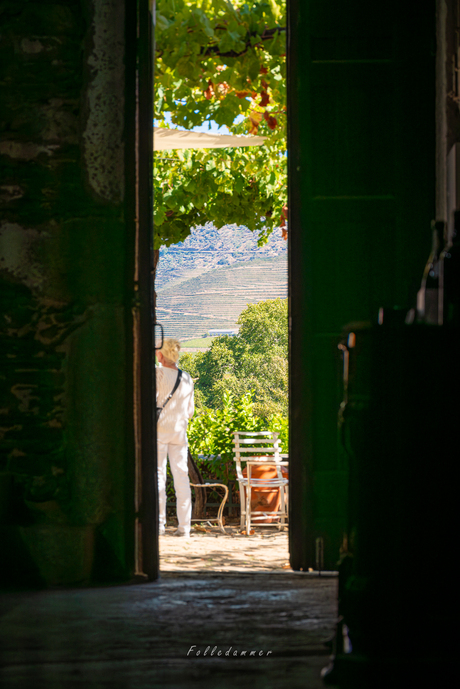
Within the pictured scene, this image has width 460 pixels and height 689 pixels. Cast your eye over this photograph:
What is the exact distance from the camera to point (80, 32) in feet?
9.84

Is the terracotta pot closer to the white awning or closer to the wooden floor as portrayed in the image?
the white awning

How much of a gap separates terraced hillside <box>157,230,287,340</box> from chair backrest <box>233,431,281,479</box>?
14638mm

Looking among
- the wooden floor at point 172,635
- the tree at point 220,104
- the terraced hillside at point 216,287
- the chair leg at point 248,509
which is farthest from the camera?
the terraced hillside at point 216,287

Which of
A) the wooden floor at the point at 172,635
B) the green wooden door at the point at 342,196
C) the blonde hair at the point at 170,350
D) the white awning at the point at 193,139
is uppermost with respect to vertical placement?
the white awning at the point at 193,139

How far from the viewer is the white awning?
5691mm

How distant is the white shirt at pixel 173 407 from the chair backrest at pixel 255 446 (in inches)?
38.4

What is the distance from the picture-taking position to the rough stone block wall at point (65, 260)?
295cm

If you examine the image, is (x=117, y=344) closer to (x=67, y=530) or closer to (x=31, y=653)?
(x=67, y=530)

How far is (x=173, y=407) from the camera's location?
5848 millimetres

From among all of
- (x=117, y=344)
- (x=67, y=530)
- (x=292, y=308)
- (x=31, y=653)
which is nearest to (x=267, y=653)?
(x=31, y=653)

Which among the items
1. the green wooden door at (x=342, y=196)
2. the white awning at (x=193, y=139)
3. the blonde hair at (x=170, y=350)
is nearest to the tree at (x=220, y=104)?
the white awning at (x=193, y=139)

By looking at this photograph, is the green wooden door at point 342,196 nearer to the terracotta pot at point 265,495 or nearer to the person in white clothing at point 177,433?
the person in white clothing at point 177,433

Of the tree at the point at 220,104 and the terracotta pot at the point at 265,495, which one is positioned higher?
Answer: the tree at the point at 220,104

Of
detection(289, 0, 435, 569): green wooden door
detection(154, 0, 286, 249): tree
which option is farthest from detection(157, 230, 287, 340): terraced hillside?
detection(289, 0, 435, 569): green wooden door
